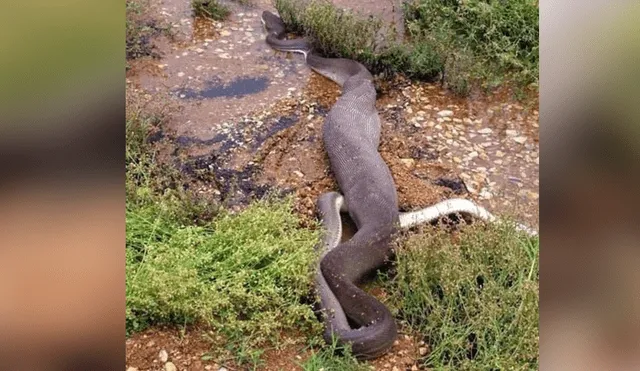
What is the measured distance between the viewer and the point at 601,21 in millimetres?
694

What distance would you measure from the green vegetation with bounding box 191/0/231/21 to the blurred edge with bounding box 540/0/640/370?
262 inches

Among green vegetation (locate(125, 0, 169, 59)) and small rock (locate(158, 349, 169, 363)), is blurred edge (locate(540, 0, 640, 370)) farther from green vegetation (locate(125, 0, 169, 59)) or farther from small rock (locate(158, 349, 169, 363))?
green vegetation (locate(125, 0, 169, 59))

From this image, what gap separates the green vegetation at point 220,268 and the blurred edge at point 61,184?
2.48 m

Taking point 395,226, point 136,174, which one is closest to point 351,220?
point 395,226

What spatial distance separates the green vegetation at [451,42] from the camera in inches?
230

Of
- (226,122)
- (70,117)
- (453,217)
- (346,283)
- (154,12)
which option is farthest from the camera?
(154,12)

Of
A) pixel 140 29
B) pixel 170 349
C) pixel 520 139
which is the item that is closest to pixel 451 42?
pixel 520 139

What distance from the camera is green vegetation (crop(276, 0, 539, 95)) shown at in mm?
5836

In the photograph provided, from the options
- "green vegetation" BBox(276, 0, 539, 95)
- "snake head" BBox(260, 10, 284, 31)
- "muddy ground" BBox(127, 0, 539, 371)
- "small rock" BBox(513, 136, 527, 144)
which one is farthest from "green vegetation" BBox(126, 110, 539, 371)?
"snake head" BBox(260, 10, 284, 31)

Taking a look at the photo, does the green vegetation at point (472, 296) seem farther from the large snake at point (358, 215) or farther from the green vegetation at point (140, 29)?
the green vegetation at point (140, 29)

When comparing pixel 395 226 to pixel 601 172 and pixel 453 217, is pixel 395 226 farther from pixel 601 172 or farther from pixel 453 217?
pixel 601 172

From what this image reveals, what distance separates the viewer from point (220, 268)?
3482 millimetres

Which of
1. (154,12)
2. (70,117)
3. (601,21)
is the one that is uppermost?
(601,21)

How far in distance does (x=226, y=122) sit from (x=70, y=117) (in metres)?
4.74
